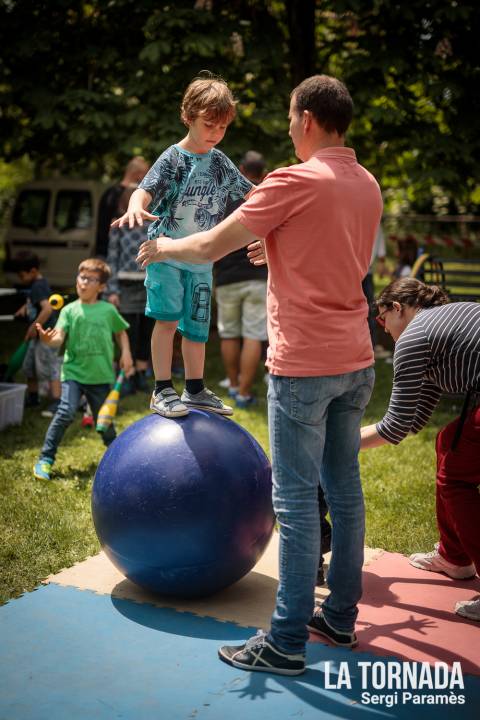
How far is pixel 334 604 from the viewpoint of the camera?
13.9 feet

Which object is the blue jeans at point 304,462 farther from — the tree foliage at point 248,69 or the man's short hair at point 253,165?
the tree foliage at point 248,69

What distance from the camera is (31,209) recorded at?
66.8ft

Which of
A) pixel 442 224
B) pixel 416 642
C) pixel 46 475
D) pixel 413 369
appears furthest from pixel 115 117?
pixel 442 224

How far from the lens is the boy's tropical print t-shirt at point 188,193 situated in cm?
470

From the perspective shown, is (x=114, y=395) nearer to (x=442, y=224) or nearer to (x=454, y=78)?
(x=454, y=78)

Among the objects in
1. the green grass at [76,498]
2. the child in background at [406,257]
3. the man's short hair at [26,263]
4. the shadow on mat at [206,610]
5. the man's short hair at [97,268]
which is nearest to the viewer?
the shadow on mat at [206,610]

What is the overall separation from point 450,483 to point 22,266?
6.24 metres

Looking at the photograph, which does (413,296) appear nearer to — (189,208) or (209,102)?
(189,208)

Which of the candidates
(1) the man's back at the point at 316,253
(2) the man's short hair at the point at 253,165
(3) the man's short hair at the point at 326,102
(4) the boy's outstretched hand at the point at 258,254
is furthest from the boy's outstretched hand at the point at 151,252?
(2) the man's short hair at the point at 253,165

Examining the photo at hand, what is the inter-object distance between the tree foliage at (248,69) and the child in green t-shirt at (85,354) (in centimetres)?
507

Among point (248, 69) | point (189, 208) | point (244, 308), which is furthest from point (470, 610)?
point (248, 69)

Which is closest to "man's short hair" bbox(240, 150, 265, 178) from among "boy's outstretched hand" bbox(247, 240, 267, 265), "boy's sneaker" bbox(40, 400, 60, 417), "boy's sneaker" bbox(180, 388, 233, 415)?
"boy's sneaker" bbox(40, 400, 60, 417)

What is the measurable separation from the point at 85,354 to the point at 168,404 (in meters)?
2.68

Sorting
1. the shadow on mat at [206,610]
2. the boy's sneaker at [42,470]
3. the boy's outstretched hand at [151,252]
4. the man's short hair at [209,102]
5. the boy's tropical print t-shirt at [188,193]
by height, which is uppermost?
the man's short hair at [209,102]
